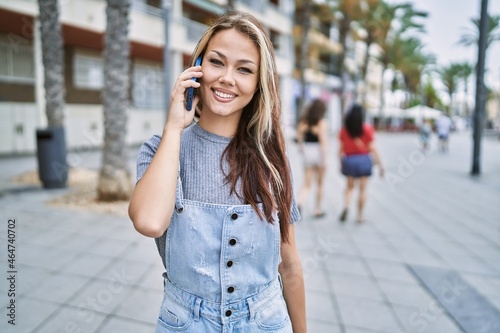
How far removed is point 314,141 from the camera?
6.25 meters

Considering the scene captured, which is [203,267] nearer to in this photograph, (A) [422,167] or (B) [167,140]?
(B) [167,140]

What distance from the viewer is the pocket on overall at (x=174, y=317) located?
1.27 m

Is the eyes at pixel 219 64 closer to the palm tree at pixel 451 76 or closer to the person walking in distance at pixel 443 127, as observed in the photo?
the person walking in distance at pixel 443 127

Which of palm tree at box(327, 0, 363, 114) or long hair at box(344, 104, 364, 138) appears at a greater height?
palm tree at box(327, 0, 363, 114)

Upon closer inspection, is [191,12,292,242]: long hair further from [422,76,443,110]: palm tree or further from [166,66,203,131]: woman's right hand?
[422,76,443,110]: palm tree

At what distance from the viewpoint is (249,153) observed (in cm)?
138

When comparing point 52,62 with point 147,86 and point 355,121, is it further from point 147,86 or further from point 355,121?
point 147,86

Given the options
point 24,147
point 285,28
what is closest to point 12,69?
point 24,147

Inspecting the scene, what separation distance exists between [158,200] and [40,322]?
2.40 metres

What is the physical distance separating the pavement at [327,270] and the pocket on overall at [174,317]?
182cm

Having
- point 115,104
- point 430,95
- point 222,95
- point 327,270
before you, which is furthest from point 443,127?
point 430,95

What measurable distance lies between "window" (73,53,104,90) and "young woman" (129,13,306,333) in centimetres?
1552

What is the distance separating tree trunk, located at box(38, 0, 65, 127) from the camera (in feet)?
25.5

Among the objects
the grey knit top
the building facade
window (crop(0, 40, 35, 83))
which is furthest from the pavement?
window (crop(0, 40, 35, 83))
